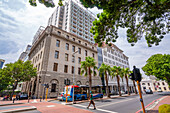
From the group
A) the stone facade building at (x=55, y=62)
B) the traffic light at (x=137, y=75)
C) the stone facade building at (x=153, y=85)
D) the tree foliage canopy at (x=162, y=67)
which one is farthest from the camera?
the stone facade building at (x=153, y=85)

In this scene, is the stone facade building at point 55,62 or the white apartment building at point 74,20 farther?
the white apartment building at point 74,20

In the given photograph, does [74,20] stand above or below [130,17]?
above

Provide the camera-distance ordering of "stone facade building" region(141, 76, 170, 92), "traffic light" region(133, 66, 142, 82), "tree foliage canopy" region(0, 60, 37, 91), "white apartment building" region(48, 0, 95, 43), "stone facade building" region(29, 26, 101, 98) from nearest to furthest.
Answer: "traffic light" region(133, 66, 142, 82) → "tree foliage canopy" region(0, 60, 37, 91) → "stone facade building" region(29, 26, 101, 98) → "white apartment building" region(48, 0, 95, 43) → "stone facade building" region(141, 76, 170, 92)

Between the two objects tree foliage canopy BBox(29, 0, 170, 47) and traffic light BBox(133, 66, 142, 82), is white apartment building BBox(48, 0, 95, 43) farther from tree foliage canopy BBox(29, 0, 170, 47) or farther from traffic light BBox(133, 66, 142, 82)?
traffic light BBox(133, 66, 142, 82)

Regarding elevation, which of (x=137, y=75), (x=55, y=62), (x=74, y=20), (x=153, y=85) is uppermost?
(x=74, y=20)

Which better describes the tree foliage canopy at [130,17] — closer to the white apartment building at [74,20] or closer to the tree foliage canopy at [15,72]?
the tree foliage canopy at [15,72]

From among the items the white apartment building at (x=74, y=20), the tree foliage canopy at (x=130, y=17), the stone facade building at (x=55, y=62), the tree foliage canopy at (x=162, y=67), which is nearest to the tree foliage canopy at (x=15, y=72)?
the stone facade building at (x=55, y=62)

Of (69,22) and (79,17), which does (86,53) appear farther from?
(79,17)

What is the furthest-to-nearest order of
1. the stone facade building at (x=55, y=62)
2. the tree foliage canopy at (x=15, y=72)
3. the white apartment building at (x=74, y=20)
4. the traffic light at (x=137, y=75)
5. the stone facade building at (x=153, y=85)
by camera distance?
the stone facade building at (x=153, y=85), the white apartment building at (x=74, y=20), the stone facade building at (x=55, y=62), the tree foliage canopy at (x=15, y=72), the traffic light at (x=137, y=75)

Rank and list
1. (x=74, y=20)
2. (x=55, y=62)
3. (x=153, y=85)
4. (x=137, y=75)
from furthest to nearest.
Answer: (x=153, y=85) → (x=74, y=20) → (x=55, y=62) → (x=137, y=75)

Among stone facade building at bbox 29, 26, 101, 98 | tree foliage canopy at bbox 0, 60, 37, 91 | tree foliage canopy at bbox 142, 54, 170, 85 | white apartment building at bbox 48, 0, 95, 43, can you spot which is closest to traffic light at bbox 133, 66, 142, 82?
stone facade building at bbox 29, 26, 101, 98

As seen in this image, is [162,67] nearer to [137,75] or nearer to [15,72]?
[137,75]

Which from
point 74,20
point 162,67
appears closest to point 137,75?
point 162,67

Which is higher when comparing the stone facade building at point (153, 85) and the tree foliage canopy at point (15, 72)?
the tree foliage canopy at point (15, 72)
